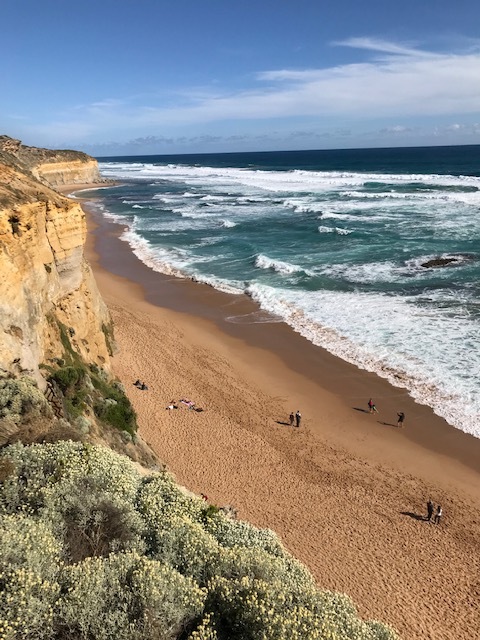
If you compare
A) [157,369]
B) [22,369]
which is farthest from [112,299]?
[22,369]

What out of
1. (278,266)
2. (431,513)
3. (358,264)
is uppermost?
(358,264)

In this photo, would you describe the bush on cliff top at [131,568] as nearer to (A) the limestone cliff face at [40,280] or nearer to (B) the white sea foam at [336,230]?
(A) the limestone cliff face at [40,280]

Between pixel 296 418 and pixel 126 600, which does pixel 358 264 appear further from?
pixel 126 600

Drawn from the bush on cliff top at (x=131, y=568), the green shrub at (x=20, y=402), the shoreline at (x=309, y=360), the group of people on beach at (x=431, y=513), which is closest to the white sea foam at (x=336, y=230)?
the shoreline at (x=309, y=360)

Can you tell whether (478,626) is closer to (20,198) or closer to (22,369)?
(22,369)

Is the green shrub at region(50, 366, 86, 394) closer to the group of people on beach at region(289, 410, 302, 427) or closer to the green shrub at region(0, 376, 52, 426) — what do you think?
the green shrub at region(0, 376, 52, 426)

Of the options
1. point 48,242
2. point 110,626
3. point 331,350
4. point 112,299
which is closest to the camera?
point 110,626

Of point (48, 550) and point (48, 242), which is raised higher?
point (48, 242)

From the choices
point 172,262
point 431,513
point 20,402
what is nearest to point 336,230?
point 172,262
